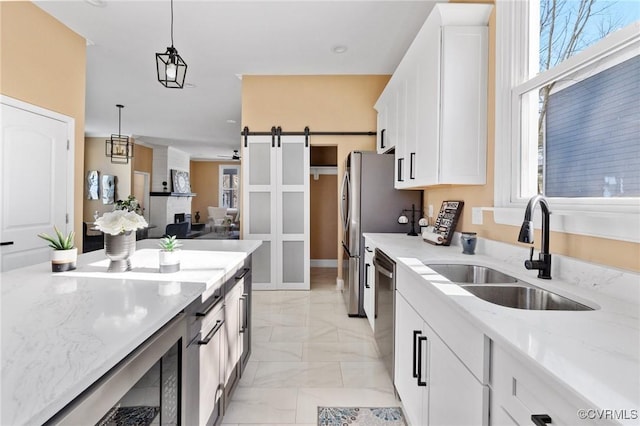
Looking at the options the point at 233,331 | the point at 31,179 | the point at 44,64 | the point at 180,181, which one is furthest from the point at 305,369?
the point at 180,181

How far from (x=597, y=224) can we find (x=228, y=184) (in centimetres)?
1298

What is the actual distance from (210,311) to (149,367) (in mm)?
513

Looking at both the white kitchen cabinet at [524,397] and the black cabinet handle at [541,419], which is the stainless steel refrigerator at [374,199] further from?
the black cabinet handle at [541,419]

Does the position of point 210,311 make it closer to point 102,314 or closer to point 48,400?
point 102,314

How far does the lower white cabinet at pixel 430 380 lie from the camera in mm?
987

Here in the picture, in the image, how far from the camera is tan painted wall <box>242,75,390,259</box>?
173 inches

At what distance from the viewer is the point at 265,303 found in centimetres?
387

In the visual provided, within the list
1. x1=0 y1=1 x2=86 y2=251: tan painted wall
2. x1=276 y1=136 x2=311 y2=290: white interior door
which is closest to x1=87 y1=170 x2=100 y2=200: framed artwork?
x1=0 y1=1 x2=86 y2=251: tan painted wall

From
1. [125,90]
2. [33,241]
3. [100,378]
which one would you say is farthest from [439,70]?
[125,90]

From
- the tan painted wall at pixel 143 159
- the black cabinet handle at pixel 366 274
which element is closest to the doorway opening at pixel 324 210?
the black cabinet handle at pixel 366 274

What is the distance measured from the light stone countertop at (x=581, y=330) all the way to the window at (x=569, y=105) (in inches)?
8.7

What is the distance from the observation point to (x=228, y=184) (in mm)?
13133

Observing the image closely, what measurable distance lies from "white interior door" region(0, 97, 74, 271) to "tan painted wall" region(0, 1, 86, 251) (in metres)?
0.10

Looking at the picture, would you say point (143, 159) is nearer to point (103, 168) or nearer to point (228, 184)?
point (103, 168)
